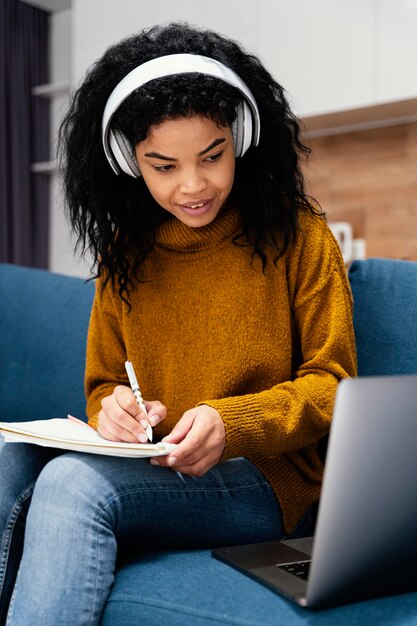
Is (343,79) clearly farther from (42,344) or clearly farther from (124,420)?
(124,420)

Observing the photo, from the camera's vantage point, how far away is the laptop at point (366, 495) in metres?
0.72

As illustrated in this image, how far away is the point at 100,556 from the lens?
908 mm

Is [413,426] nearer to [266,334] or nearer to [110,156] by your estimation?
[266,334]

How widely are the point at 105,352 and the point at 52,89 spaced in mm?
2622

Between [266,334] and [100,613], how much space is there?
1.50 feet

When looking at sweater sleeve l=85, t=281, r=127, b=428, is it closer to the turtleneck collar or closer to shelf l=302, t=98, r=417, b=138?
the turtleneck collar

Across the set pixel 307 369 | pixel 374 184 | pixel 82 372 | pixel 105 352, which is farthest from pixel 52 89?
pixel 307 369

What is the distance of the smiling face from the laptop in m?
0.48

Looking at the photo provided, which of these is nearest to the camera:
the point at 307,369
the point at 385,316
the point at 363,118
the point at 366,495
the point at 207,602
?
the point at 366,495

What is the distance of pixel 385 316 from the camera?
1270mm

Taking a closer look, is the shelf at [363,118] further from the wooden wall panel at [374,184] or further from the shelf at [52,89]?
the shelf at [52,89]

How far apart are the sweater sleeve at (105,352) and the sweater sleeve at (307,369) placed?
1.03 ft

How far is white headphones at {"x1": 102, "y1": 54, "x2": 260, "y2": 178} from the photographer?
3.51 ft

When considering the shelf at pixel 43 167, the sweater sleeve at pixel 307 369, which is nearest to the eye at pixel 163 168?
the sweater sleeve at pixel 307 369
